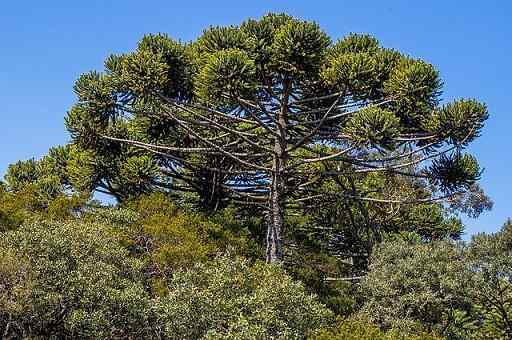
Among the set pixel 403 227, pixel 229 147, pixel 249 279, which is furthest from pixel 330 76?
pixel 403 227

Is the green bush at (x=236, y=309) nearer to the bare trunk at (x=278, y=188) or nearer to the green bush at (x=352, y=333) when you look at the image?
the green bush at (x=352, y=333)

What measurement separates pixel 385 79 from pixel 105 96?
8.19 meters

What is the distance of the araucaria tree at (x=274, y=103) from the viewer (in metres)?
17.2

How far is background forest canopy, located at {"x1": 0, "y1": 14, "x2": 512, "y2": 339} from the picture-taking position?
12672mm

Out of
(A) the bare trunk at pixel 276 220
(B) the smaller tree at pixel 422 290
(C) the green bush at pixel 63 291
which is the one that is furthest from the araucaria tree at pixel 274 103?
(C) the green bush at pixel 63 291

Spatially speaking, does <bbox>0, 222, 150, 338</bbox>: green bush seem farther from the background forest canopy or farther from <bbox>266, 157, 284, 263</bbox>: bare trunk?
<bbox>266, 157, 284, 263</bbox>: bare trunk

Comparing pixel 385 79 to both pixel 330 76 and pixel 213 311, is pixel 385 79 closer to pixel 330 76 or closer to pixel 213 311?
pixel 330 76

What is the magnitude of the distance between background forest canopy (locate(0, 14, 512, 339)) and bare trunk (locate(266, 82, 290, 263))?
0.05m

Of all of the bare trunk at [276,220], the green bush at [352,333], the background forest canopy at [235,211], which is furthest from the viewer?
the bare trunk at [276,220]

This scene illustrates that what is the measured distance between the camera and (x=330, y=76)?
17.5 m

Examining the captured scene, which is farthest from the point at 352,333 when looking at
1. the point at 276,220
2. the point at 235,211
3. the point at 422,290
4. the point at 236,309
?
the point at 235,211

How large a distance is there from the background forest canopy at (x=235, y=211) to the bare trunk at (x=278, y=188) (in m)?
0.05

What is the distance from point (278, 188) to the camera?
65.5ft

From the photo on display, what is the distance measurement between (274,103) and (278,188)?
102 inches
